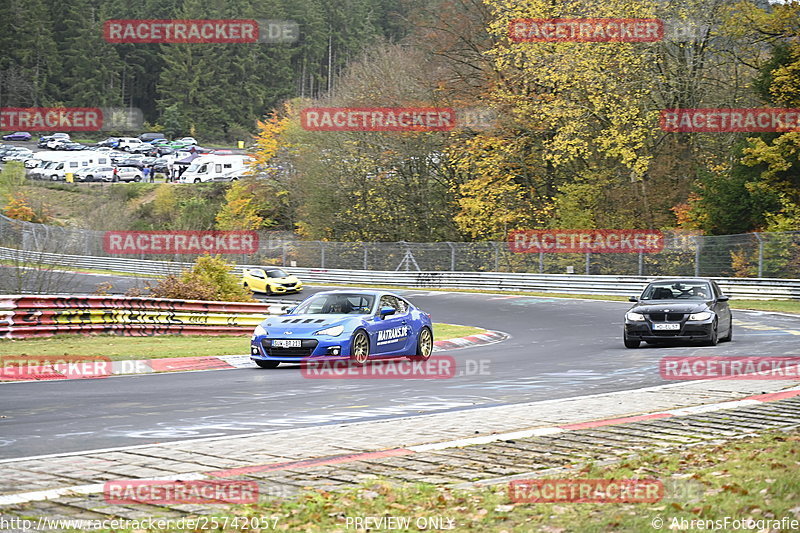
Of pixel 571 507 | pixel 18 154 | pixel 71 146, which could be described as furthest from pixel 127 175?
pixel 571 507

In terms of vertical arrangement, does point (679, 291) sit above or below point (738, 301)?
A: above

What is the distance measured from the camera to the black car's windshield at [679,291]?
21.3 metres

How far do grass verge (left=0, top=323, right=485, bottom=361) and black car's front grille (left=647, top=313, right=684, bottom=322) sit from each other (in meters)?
5.68

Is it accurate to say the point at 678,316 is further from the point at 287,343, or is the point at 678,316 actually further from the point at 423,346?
the point at 287,343

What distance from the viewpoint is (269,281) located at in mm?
47219

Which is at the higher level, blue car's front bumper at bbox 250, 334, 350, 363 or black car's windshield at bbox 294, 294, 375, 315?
black car's windshield at bbox 294, 294, 375, 315

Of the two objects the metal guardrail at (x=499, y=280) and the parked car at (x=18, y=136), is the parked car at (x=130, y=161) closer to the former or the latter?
the parked car at (x=18, y=136)

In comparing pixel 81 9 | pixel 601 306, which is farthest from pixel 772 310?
pixel 81 9

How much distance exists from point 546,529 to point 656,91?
148 feet

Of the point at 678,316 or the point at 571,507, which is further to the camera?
the point at 678,316

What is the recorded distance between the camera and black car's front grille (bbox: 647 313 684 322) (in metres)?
20.5

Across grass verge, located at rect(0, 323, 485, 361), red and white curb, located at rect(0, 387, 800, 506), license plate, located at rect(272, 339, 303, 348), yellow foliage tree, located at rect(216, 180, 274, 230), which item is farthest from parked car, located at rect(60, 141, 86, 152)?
red and white curb, located at rect(0, 387, 800, 506)

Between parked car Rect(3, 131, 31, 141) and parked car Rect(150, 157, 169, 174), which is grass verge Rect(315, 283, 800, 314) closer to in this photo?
parked car Rect(150, 157, 169, 174)

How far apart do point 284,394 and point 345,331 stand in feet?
12.2
